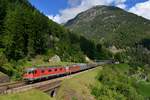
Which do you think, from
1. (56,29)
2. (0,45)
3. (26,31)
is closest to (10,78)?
(0,45)

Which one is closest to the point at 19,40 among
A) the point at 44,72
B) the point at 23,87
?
the point at 44,72

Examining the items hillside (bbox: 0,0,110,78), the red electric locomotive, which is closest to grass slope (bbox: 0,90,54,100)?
the red electric locomotive

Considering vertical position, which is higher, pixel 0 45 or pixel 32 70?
pixel 0 45

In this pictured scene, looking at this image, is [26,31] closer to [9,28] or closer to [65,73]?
[9,28]

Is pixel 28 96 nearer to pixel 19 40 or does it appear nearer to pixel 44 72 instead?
pixel 44 72

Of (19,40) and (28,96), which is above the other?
(19,40)

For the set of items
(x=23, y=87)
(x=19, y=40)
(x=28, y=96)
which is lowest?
(x=28, y=96)

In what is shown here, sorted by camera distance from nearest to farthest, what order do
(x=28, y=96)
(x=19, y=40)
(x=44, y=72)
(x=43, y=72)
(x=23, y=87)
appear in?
(x=28, y=96), (x=23, y=87), (x=43, y=72), (x=44, y=72), (x=19, y=40)

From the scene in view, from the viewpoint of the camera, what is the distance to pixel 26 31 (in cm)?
10281

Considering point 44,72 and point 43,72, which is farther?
point 44,72

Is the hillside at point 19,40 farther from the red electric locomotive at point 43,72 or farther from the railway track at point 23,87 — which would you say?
the railway track at point 23,87

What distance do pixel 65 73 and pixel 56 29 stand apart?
343 feet

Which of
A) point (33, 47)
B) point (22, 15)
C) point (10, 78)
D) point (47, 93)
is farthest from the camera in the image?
point (33, 47)

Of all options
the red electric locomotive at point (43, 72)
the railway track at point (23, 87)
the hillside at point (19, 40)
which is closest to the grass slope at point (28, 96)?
the railway track at point (23, 87)
